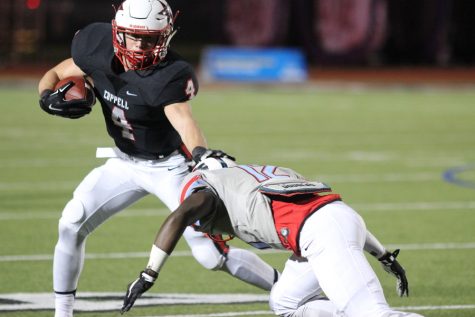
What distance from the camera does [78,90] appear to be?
5.71m

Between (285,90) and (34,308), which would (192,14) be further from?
(34,308)

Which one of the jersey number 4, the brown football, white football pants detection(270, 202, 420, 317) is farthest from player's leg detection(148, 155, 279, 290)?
white football pants detection(270, 202, 420, 317)

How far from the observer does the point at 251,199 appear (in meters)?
4.71

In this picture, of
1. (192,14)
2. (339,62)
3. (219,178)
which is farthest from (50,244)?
(192,14)

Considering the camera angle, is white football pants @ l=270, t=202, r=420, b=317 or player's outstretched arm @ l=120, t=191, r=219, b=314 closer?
white football pants @ l=270, t=202, r=420, b=317

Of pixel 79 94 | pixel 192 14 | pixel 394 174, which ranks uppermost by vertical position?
pixel 79 94

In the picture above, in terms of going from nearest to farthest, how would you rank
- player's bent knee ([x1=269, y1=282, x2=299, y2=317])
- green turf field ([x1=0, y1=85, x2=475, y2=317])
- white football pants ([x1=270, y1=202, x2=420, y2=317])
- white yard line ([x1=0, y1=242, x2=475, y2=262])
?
white football pants ([x1=270, y1=202, x2=420, y2=317]), player's bent knee ([x1=269, y1=282, x2=299, y2=317]), green turf field ([x1=0, y1=85, x2=475, y2=317]), white yard line ([x1=0, y1=242, x2=475, y2=262])

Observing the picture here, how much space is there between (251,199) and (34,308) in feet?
6.69

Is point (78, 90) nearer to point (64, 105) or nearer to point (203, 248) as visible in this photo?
point (64, 105)

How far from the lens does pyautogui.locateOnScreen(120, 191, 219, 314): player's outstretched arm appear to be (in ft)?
15.0

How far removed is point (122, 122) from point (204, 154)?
856 millimetres

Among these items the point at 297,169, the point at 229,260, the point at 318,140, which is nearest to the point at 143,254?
the point at 229,260

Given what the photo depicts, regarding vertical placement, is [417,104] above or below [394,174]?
below

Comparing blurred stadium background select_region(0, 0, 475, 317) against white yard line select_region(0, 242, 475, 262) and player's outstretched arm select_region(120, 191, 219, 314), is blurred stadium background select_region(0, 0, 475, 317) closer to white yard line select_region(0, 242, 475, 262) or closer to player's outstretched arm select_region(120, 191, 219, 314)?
white yard line select_region(0, 242, 475, 262)
